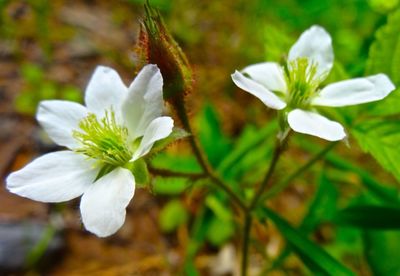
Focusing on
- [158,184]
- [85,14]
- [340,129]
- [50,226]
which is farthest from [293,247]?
[85,14]

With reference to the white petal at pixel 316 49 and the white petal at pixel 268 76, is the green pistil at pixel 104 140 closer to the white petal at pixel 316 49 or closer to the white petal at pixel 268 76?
the white petal at pixel 268 76

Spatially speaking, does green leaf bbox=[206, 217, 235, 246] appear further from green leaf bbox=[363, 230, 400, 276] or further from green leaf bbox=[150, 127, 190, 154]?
green leaf bbox=[150, 127, 190, 154]

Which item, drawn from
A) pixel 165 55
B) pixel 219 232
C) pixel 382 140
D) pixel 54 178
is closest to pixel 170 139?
pixel 165 55

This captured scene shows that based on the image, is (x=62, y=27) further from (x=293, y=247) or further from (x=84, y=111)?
(x=293, y=247)

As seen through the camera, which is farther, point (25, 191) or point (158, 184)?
point (158, 184)

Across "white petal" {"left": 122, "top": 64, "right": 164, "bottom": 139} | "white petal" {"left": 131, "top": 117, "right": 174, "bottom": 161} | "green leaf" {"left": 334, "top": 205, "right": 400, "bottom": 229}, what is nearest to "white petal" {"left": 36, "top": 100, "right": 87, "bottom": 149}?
"white petal" {"left": 122, "top": 64, "right": 164, "bottom": 139}
